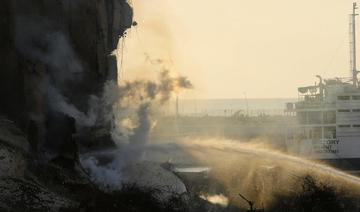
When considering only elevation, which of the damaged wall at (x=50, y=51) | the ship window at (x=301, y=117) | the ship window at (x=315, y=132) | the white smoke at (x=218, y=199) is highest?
the damaged wall at (x=50, y=51)

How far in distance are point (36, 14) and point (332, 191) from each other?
15.3 m

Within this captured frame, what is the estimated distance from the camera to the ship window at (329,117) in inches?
2067

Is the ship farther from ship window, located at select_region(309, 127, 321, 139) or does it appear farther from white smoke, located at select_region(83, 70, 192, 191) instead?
white smoke, located at select_region(83, 70, 192, 191)

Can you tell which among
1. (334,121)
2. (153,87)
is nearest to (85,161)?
(153,87)

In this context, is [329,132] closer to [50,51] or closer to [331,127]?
[331,127]

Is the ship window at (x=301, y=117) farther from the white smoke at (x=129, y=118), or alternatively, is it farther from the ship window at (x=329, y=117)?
the white smoke at (x=129, y=118)

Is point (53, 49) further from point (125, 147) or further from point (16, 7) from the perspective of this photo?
point (125, 147)

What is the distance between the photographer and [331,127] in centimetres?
5312

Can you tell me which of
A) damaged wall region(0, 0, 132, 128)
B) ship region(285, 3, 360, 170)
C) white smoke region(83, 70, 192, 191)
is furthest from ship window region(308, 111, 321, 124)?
Answer: damaged wall region(0, 0, 132, 128)

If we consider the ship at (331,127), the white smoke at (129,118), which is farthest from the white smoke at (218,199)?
the ship at (331,127)

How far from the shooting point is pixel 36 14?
60.6 feet

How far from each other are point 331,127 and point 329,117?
1.27m

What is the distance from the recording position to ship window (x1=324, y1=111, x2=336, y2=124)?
52.5m

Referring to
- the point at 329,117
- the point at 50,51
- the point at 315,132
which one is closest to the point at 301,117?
the point at 315,132
